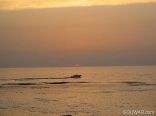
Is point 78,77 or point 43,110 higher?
point 78,77

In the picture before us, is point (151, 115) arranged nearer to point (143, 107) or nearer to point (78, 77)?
point (143, 107)

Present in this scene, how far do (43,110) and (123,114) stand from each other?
1002cm

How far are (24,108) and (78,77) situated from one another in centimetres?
8855

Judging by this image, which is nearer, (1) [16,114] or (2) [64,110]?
(1) [16,114]

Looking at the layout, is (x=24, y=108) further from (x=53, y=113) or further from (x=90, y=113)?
(x=90, y=113)

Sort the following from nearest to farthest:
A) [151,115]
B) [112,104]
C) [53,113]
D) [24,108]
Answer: [151,115], [53,113], [24,108], [112,104]

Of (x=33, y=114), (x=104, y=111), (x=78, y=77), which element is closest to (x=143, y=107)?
(x=104, y=111)

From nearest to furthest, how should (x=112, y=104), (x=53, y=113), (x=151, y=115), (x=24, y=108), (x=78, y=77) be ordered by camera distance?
(x=151, y=115) → (x=53, y=113) → (x=24, y=108) → (x=112, y=104) → (x=78, y=77)

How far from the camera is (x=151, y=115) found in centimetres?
3912

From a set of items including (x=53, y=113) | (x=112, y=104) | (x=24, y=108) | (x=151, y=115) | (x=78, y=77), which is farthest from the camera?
(x=78, y=77)

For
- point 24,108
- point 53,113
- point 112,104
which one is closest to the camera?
point 53,113

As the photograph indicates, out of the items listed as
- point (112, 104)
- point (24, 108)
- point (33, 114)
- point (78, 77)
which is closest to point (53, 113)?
point (33, 114)

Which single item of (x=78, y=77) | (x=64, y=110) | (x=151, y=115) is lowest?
(x=151, y=115)

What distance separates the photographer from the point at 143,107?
47.1 meters
